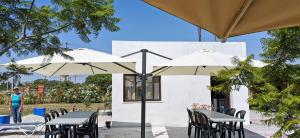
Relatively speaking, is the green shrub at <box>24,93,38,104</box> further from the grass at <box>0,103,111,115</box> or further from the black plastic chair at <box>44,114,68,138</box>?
the black plastic chair at <box>44,114,68,138</box>

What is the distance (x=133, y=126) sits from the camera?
12.5 meters

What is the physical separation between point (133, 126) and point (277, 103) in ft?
31.0

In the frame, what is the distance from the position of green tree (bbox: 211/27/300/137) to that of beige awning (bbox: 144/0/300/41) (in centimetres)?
96

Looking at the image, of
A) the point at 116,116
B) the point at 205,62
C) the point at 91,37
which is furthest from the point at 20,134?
the point at 91,37

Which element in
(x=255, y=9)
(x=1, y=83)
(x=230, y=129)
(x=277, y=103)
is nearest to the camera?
(x=255, y=9)

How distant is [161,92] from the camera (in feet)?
43.4

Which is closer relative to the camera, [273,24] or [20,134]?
[273,24]

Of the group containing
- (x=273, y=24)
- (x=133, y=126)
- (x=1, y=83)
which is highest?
(x=273, y=24)

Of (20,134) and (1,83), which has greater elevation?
(1,83)

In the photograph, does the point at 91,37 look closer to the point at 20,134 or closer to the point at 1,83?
the point at 1,83

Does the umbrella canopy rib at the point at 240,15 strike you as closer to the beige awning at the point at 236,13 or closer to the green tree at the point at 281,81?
the beige awning at the point at 236,13

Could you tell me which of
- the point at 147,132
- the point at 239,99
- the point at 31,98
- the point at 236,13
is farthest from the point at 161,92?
the point at 31,98

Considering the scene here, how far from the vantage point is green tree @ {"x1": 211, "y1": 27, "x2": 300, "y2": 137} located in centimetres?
327

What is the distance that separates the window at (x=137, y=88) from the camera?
13040 mm
